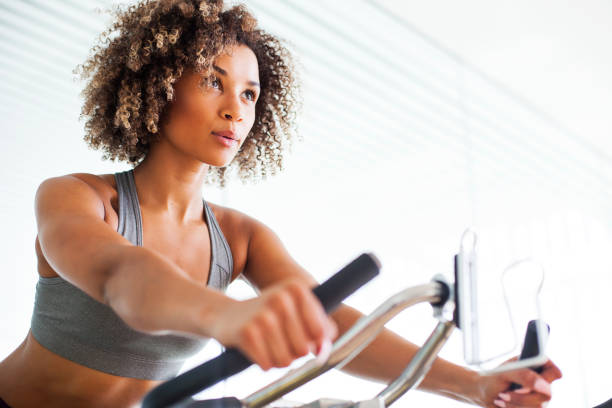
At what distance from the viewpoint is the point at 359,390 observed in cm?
318

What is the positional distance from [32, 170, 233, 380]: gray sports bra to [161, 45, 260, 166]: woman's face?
19 cm

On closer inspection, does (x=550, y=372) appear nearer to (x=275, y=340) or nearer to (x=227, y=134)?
(x=275, y=340)

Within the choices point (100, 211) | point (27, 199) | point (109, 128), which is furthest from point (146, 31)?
point (27, 199)

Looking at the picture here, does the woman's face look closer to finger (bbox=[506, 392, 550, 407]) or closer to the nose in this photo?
the nose

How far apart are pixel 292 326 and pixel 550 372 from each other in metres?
0.59

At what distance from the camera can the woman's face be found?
1236 millimetres

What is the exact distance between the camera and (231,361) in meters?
0.60

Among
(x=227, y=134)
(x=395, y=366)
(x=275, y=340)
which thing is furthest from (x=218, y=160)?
(x=275, y=340)

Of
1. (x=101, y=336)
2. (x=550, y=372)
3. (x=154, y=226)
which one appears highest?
(x=154, y=226)

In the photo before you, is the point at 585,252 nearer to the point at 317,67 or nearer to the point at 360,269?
the point at 317,67

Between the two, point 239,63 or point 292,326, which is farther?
point 239,63

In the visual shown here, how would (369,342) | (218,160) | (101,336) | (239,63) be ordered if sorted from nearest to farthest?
(369,342)
(101,336)
(218,160)
(239,63)

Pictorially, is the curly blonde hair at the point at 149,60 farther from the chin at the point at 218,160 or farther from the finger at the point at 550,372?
the finger at the point at 550,372

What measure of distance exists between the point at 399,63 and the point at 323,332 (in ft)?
11.6
